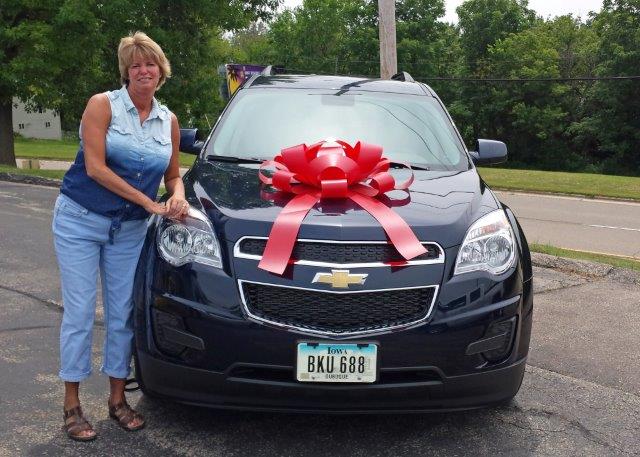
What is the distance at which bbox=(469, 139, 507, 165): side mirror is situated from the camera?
15.2ft

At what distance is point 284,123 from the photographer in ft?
14.5

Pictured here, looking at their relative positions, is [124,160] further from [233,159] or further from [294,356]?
[294,356]

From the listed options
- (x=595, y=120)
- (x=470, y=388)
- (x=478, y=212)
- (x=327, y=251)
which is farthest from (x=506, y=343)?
(x=595, y=120)

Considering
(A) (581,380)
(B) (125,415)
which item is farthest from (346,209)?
(A) (581,380)

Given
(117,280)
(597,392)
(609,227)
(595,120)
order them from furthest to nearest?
(595,120) < (609,227) < (597,392) < (117,280)

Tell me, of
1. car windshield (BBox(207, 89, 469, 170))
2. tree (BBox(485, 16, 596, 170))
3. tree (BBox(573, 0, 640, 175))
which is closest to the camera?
car windshield (BBox(207, 89, 469, 170))

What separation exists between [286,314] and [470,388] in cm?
82

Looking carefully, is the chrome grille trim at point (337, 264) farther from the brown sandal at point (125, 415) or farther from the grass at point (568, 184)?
the grass at point (568, 184)

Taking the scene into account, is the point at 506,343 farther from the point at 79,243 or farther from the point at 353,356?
the point at 79,243

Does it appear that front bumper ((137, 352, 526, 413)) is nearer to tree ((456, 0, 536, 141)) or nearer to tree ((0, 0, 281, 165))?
tree ((0, 0, 281, 165))

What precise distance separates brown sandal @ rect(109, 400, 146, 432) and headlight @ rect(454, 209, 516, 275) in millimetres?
1575

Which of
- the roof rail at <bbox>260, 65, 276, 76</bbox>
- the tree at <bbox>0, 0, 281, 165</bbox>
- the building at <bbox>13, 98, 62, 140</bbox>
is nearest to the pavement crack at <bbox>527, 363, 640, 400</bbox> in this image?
the roof rail at <bbox>260, 65, 276, 76</bbox>

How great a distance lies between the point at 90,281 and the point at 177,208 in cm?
50

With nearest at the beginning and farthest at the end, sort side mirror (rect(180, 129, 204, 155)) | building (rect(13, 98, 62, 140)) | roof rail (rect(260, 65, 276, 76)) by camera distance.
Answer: side mirror (rect(180, 129, 204, 155)), roof rail (rect(260, 65, 276, 76)), building (rect(13, 98, 62, 140))
